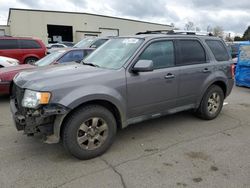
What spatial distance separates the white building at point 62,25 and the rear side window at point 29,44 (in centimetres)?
2562

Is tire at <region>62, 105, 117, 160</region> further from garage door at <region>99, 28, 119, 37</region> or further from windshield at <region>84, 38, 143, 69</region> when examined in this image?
garage door at <region>99, 28, 119, 37</region>

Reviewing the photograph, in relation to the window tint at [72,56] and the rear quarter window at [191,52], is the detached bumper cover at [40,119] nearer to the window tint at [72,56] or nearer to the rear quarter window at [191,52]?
the rear quarter window at [191,52]

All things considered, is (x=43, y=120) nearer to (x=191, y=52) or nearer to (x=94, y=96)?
(x=94, y=96)

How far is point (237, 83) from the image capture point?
9.21 m

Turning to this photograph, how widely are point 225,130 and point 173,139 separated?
3.79ft

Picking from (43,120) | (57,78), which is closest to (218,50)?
(57,78)

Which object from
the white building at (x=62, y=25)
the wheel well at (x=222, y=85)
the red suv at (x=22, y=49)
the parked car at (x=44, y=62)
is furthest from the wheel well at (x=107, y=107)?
the white building at (x=62, y=25)

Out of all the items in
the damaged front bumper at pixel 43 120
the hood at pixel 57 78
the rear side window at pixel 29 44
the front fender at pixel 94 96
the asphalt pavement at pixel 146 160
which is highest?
the rear side window at pixel 29 44

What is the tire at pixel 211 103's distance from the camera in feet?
16.0

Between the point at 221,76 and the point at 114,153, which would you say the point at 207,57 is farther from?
the point at 114,153

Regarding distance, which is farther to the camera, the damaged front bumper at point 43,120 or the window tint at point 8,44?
the window tint at point 8,44

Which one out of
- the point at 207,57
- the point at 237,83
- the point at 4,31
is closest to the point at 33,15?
the point at 4,31

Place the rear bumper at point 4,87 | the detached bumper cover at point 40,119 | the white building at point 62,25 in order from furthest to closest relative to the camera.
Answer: the white building at point 62,25, the rear bumper at point 4,87, the detached bumper cover at point 40,119

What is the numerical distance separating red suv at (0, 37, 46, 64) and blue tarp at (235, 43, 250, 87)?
31.1ft
